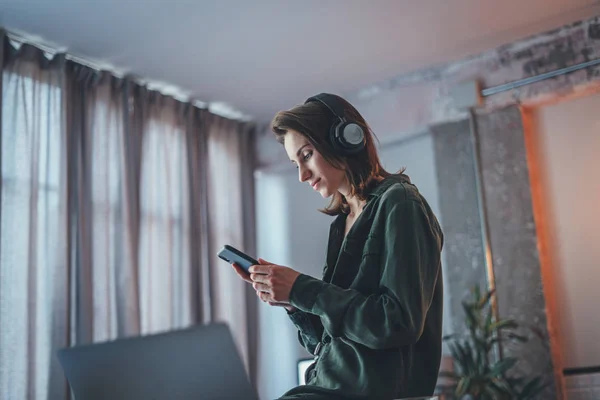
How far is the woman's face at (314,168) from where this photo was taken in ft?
4.60

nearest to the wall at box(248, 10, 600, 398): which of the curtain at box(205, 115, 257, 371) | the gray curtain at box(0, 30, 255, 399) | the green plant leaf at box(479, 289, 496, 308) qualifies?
the green plant leaf at box(479, 289, 496, 308)

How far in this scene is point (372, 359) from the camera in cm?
118

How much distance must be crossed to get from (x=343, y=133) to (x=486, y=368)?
228 cm

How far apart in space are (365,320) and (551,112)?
295 cm

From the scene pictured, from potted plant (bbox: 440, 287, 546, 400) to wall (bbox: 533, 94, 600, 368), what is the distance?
0.30 m

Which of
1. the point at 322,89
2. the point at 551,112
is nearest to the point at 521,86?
the point at 551,112

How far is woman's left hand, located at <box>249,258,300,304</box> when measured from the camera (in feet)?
4.01

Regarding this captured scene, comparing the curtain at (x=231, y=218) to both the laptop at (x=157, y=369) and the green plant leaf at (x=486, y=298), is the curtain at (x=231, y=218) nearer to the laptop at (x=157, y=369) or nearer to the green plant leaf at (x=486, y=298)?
the green plant leaf at (x=486, y=298)

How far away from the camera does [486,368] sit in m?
3.21

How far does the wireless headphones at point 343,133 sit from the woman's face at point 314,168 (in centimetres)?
5

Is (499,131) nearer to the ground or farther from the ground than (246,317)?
farther from the ground

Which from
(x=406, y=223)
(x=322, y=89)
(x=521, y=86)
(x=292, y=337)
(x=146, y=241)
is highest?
(x=322, y=89)

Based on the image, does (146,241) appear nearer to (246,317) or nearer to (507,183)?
(246,317)

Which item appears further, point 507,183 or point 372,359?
point 507,183
